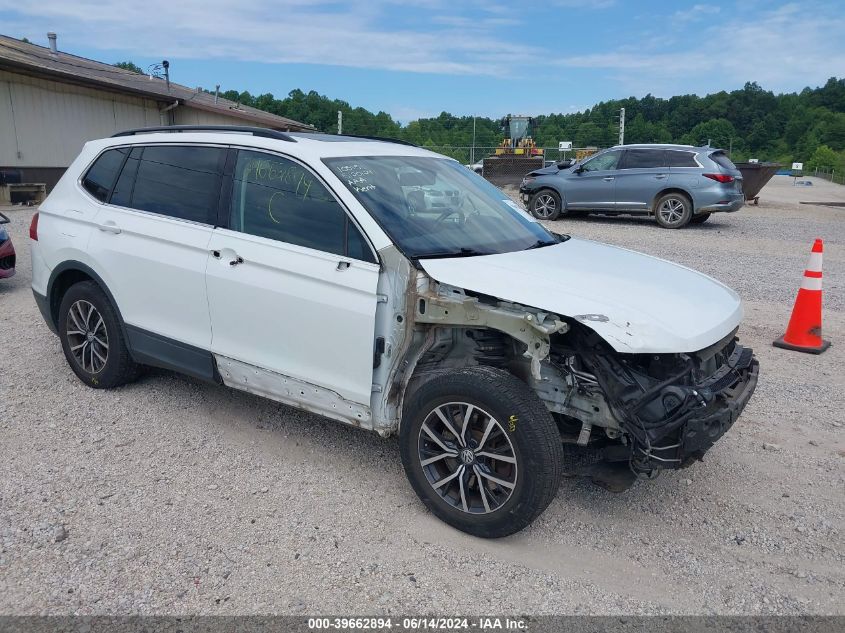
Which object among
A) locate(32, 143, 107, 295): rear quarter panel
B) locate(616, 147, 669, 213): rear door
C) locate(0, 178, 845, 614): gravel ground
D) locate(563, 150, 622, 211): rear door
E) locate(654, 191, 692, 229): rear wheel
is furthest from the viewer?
locate(563, 150, 622, 211): rear door

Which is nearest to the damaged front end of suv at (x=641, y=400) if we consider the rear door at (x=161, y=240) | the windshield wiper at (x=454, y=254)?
the windshield wiper at (x=454, y=254)

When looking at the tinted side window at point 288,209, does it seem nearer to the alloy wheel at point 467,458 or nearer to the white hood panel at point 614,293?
the white hood panel at point 614,293

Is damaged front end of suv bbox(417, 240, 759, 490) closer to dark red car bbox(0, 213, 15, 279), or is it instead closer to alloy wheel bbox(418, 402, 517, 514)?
alloy wheel bbox(418, 402, 517, 514)

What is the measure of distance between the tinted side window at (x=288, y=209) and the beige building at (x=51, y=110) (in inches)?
646

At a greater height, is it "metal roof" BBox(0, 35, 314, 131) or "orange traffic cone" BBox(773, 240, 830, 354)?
"metal roof" BBox(0, 35, 314, 131)

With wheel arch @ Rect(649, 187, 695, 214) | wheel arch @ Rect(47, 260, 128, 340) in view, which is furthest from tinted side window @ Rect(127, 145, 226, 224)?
wheel arch @ Rect(649, 187, 695, 214)

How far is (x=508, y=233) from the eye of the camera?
158 inches

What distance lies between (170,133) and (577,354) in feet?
10.6

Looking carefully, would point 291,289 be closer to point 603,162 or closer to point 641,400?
point 641,400

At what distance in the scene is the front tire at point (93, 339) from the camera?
4.57 metres

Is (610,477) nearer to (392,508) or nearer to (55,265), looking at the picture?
(392,508)

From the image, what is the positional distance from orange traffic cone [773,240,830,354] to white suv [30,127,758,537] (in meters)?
2.83

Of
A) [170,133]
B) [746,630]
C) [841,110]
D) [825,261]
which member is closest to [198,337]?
[170,133]

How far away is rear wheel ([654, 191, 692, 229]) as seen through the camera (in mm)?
14055
